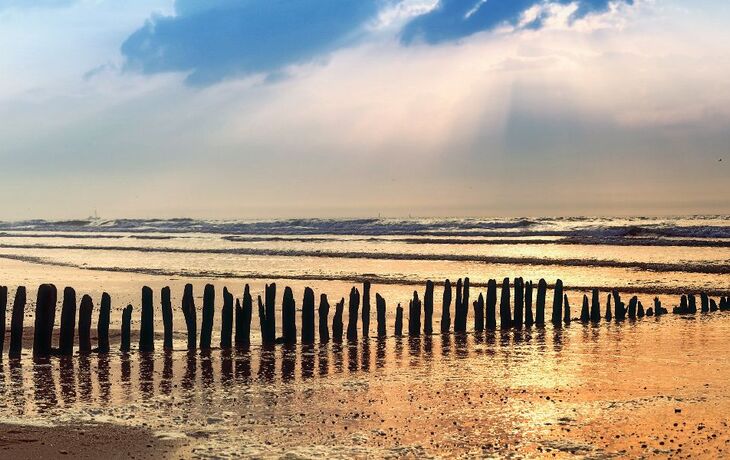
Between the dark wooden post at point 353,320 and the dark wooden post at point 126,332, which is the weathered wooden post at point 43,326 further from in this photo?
the dark wooden post at point 353,320

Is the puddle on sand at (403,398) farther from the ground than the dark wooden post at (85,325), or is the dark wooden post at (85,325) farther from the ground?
the dark wooden post at (85,325)

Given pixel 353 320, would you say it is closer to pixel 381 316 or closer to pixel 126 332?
pixel 381 316

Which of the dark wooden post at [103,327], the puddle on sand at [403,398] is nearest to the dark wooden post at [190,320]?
the puddle on sand at [403,398]

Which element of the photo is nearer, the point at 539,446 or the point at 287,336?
the point at 539,446

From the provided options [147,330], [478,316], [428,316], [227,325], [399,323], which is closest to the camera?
[147,330]

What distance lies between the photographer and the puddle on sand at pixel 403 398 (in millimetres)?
7992

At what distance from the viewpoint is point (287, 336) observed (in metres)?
14.7

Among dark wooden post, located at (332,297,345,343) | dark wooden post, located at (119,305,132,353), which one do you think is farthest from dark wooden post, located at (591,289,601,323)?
dark wooden post, located at (119,305,132,353)

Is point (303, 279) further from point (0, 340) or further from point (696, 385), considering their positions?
point (696, 385)

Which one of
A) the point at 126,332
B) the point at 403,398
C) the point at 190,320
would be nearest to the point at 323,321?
the point at 190,320

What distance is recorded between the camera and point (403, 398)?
9961 millimetres

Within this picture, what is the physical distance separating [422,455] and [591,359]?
621 cm

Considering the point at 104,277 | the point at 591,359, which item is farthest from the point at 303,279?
the point at 591,359

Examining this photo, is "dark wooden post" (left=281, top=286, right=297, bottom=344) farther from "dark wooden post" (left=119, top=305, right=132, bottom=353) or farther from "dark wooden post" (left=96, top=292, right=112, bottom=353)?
"dark wooden post" (left=96, top=292, right=112, bottom=353)
